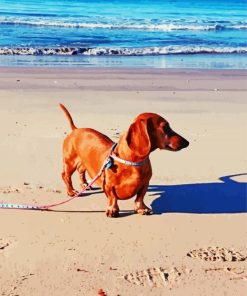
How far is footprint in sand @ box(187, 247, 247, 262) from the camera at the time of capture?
3898mm

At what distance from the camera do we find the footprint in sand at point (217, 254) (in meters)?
3.90

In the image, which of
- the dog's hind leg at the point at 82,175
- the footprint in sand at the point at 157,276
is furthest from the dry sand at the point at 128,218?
the dog's hind leg at the point at 82,175

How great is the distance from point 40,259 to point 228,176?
2.22 metres

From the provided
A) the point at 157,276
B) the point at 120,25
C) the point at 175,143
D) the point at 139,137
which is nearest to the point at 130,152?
the point at 139,137

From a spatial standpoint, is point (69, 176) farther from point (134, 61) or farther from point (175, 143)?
point (134, 61)

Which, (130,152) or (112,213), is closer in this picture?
(130,152)

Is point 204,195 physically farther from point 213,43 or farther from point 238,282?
point 213,43

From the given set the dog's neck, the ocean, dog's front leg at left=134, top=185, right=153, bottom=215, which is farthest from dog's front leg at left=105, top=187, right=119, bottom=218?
the ocean

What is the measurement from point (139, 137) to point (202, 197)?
100 cm

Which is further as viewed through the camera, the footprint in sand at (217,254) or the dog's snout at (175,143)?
the dog's snout at (175,143)

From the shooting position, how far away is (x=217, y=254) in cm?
396

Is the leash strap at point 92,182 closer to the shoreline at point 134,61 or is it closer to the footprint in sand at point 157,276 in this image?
the footprint in sand at point 157,276

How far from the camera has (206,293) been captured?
3.48m

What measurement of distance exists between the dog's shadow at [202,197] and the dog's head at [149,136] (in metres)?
0.60
